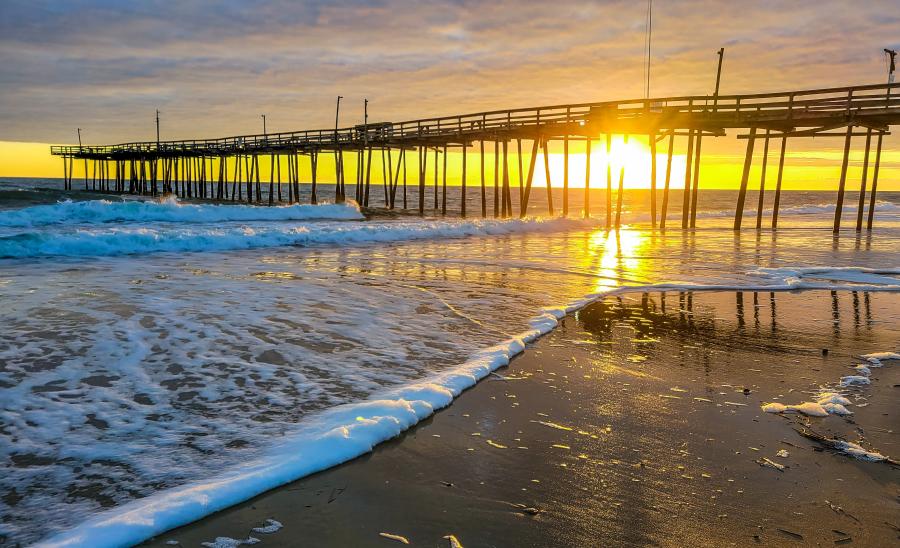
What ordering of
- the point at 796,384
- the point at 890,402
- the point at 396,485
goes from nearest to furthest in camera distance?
the point at 396,485 → the point at 890,402 → the point at 796,384

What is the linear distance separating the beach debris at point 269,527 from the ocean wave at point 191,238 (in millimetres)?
14562

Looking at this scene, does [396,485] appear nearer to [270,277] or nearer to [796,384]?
[796,384]

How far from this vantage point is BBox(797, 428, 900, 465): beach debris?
3.72 m

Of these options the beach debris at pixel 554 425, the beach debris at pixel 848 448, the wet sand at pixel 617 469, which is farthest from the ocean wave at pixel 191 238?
the beach debris at pixel 848 448

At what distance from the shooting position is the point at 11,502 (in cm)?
315

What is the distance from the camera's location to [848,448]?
386 cm

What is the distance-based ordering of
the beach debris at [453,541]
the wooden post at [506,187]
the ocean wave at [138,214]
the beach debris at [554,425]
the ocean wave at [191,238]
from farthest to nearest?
1. the wooden post at [506,187]
2. the ocean wave at [138,214]
3. the ocean wave at [191,238]
4. the beach debris at [554,425]
5. the beach debris at [453,541]

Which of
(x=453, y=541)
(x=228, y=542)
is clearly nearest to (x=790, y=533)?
(x=453, y=541)

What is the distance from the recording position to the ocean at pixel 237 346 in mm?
3439

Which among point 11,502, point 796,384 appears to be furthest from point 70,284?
point 796,384

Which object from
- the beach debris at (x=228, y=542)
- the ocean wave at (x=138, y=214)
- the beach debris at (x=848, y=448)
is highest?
the ocean wave at (x=138, y=214)

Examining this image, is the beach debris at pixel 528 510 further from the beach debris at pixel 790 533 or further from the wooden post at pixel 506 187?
the wooden post at pixel 506 187

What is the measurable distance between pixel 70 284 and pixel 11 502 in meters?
8.23

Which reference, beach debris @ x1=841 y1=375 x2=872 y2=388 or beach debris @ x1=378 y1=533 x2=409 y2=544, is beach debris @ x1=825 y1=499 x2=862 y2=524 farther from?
beach debris @ x1=841 y1=375 x2=872 y2=388
